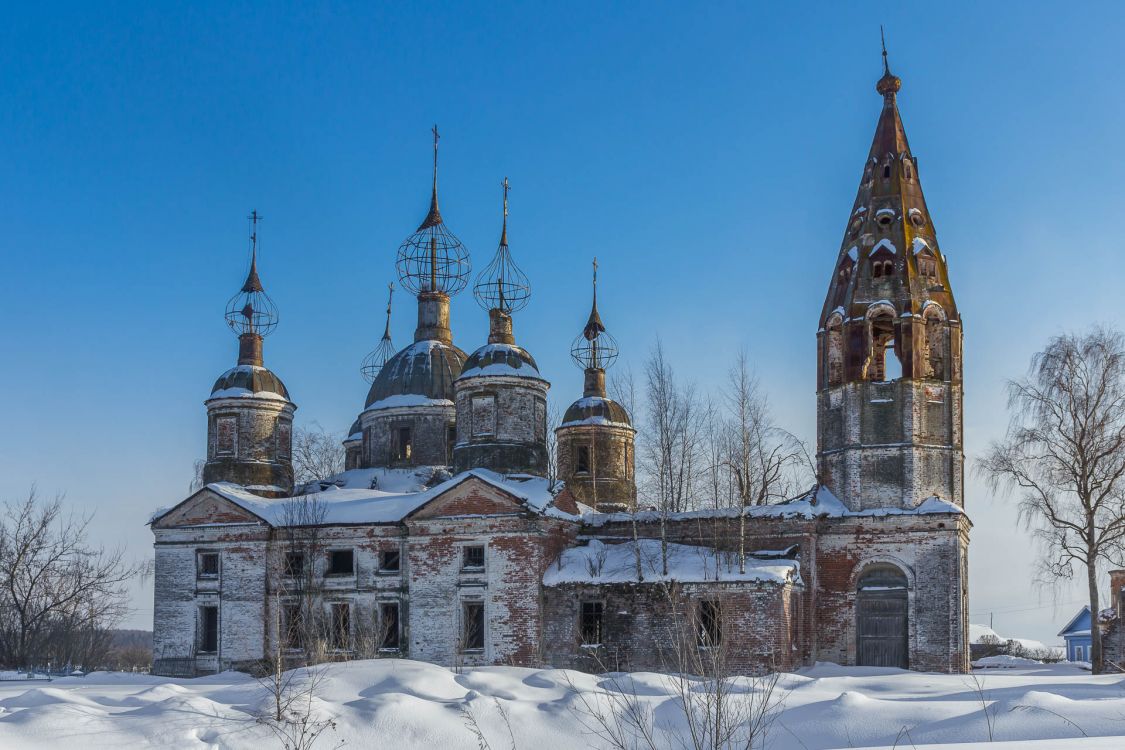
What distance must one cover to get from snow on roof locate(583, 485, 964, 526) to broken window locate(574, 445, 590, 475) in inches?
271

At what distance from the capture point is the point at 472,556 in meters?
28.9

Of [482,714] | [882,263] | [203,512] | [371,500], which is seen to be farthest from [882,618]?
[203,512]

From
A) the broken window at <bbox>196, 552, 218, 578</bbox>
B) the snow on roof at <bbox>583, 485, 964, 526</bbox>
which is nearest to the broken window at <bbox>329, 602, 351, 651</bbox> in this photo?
the broken window at <bbox>196, 552, 218, 578</bbox>

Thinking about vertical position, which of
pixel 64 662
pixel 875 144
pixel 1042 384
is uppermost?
pixel 875 144

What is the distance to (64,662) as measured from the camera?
117ft

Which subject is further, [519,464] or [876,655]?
[519,464]

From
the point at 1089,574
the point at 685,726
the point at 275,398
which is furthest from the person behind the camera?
the point at 275,398

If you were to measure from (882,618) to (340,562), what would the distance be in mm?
12964

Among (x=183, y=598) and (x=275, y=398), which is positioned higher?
(x=275, y=398)

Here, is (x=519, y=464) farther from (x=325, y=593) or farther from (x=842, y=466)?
(x=842, y=466)

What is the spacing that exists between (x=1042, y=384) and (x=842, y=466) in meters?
5.53

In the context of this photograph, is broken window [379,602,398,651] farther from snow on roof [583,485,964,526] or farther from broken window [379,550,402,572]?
snow on roof [583,485,964,526]

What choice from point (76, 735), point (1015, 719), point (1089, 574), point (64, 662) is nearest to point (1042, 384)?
point (1089, 574)

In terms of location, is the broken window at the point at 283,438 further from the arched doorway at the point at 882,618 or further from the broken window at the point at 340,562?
the arched doorway at the point at 882,618
